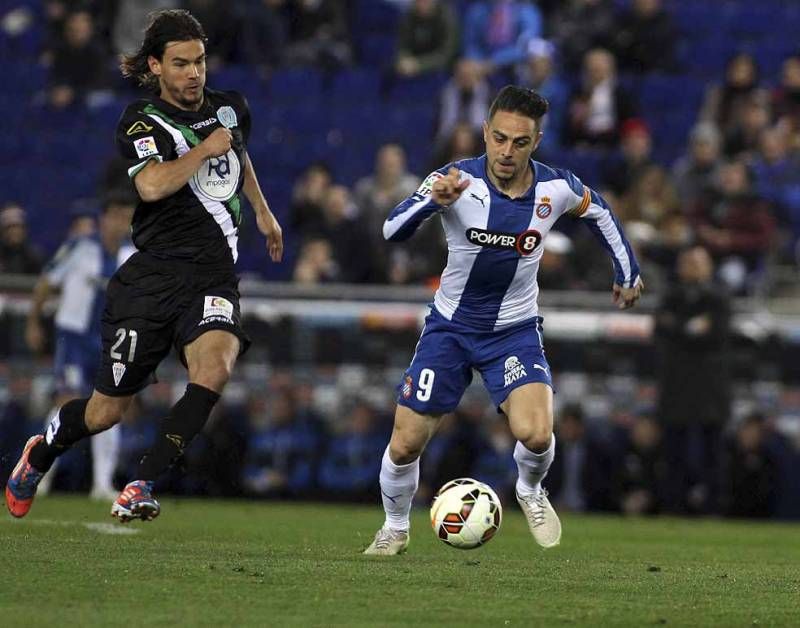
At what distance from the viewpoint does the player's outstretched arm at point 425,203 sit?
7.64m

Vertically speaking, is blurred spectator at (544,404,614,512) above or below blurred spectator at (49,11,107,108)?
below

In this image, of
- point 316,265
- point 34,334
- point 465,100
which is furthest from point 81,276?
point 465,100

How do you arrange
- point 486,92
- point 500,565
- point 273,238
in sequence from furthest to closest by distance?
point 486,92 → point 273,238 → point 500,565

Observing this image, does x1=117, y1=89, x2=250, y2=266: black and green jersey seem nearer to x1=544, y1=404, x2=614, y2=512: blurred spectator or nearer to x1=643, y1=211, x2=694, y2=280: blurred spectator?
x1=544, y1=404, x2=614, y2=512: blurred spectator

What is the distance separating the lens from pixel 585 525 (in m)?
12.6

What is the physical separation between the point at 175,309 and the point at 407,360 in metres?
6.71

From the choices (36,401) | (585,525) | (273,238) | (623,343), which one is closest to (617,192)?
(623,343)

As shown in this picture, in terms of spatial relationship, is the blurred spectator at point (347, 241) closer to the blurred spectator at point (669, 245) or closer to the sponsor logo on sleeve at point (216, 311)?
the blurred spectator at point (669, 245)

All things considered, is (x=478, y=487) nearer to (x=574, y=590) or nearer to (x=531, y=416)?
(x=531, y=416)

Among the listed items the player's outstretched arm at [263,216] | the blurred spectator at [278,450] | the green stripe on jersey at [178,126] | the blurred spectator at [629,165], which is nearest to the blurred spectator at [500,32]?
the blurred spectator at [629,165]

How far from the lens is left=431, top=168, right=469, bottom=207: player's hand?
7.62 meters

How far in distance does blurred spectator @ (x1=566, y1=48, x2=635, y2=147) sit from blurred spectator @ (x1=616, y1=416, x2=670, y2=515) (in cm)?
345

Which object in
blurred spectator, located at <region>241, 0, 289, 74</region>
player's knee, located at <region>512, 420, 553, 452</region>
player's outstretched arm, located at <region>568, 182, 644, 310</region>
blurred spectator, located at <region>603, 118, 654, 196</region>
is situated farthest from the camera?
blurred spectator, located at <region>241, 0, 289, 74</region>

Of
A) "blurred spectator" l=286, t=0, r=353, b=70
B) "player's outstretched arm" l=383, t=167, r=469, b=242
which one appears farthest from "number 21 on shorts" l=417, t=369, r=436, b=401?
"blurred spectator" l=286, t=0, r=353, b=70
